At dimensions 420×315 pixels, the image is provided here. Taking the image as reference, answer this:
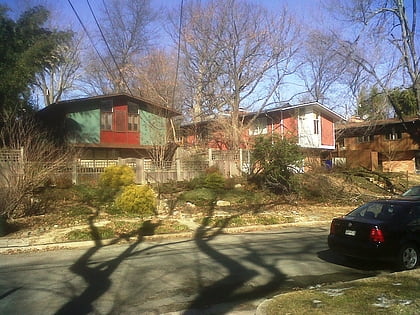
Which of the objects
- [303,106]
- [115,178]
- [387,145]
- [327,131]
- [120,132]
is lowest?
[115,178]

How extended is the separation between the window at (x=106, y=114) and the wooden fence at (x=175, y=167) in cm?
709

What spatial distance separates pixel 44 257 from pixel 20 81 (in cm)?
1235

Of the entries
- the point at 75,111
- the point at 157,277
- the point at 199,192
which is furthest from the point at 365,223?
the point at 75,111

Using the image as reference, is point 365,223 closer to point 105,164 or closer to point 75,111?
point 105,164

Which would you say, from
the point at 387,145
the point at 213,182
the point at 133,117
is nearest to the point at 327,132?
the point at 387,145

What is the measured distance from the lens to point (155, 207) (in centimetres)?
1789

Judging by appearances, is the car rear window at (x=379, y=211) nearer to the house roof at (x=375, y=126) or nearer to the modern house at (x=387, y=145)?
the modern house at (x=387, y=145)

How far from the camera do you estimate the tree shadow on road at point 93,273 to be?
259 inches

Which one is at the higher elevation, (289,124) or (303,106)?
(303,106)

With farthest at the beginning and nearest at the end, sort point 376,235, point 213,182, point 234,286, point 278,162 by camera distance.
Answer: point 213,182
point 278,162
point 376,235
point 234,286

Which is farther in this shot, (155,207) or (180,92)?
(180,92)

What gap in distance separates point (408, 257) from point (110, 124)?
2621cm

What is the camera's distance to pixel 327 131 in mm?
42250

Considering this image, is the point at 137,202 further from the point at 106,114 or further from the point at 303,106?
the point at 303,106
